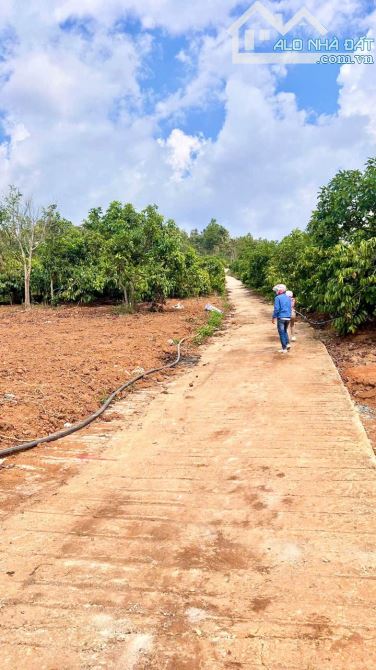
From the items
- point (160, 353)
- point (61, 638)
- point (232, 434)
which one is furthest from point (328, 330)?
point (61, 638)

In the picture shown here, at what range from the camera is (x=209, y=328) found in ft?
43.7

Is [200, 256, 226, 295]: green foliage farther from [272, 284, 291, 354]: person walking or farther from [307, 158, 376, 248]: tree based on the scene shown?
[272, 284, 291, 354]: person walking

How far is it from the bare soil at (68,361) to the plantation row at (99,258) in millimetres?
2068

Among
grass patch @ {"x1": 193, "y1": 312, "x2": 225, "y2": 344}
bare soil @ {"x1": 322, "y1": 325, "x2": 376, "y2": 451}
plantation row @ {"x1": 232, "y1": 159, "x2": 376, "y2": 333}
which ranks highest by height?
plantation row @ {"x1": 232, "y1": 159, "x2": 376, "y2": 333}

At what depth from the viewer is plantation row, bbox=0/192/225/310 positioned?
16.7 m

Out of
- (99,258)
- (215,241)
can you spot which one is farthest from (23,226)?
(215,241)

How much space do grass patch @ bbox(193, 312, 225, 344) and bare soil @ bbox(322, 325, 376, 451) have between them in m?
3.19

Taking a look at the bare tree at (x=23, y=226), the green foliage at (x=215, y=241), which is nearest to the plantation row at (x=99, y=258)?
the bare tree at (x=23, y=226)

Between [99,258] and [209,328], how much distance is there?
9.80 meters

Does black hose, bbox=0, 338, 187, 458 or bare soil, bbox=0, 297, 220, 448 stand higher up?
bare soil, bbox=0, 297, 220, 448

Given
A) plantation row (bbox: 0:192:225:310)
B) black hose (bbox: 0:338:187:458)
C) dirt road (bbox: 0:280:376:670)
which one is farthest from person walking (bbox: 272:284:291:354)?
plantation row (bbox: 0:192:225:310)

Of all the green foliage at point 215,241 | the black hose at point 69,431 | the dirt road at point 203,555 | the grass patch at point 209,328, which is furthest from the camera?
the green foliage at point 215,241

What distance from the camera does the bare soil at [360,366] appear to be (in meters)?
5.84

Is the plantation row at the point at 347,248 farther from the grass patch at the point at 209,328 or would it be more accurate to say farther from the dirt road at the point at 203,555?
the dirt road at the point at 203,555
